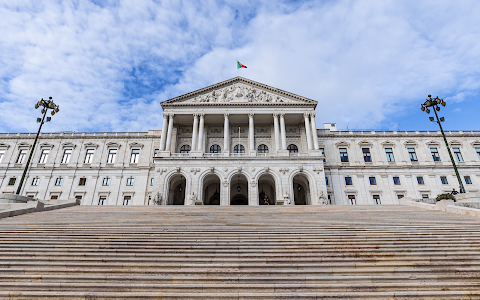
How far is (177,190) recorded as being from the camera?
37.6 meters

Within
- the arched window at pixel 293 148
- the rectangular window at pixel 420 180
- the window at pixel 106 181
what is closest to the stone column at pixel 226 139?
the arched window at pixel 293 148

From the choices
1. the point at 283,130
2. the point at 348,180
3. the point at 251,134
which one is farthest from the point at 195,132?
the point at 348,180

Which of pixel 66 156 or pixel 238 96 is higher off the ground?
pixel 238 96

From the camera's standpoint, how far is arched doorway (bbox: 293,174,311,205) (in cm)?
3528

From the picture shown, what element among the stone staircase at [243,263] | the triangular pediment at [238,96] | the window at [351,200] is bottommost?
the stone staircase at [243,263]

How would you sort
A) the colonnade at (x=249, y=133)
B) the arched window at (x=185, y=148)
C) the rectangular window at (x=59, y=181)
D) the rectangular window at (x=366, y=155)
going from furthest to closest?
the rectangular window at (x=366, y=155) → the arched window at (x=185, y=148) → the rectangular window at (x=59, y=181) → the colonnade at (x=249, y=133)

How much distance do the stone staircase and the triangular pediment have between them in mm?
27963

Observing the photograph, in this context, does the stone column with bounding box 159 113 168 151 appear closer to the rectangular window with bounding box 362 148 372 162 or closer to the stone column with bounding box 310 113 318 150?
the stone column with bounding box 310 113 318 150

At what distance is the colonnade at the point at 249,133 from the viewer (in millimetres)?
35906

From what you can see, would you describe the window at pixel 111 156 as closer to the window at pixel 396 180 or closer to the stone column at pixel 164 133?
the stone column at pixel 164 133

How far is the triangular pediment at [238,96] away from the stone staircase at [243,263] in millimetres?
27963

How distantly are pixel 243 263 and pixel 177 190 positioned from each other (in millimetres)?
30491

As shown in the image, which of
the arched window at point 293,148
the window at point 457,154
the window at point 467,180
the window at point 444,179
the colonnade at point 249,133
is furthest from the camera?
the window at point 457,154

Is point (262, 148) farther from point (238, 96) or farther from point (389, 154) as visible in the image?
point (389, 154)
